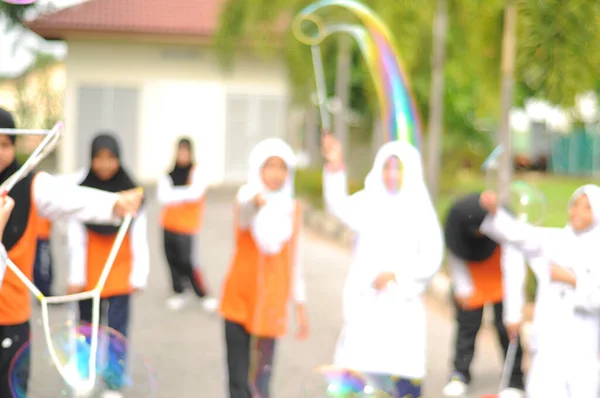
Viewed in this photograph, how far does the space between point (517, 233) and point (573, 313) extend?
0.56 m

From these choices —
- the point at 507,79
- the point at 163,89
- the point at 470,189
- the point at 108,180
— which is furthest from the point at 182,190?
the point at 470,189

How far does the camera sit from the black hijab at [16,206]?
15.0ft

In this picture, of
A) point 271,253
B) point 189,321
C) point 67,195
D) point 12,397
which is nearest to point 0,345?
point 12,397

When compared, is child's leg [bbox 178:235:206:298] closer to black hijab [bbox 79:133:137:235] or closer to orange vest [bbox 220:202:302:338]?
black hijab [bbox 79:133:137:235]

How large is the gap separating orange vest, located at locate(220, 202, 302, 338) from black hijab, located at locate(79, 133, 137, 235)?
117 cm

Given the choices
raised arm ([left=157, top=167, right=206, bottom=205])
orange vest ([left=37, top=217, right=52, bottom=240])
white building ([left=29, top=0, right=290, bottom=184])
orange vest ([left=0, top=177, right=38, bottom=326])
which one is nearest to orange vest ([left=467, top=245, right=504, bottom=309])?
orange vest ([left=0, top=177, right=38, bottom=326])

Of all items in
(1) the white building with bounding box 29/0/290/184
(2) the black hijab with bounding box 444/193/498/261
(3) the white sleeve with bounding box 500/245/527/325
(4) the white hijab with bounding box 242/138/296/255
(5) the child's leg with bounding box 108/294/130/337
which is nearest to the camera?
(4) the white hijab with bounding box 242/138/296/255

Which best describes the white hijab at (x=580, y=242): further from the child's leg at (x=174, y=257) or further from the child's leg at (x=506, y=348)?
the child's leg at (x=174, y=257)

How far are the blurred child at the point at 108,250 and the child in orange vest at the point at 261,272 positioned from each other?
0.99 m

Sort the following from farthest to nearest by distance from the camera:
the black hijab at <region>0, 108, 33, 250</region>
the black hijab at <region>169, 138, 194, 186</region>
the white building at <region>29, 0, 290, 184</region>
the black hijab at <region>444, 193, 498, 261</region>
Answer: the white building at <region>29, 0, 290, 184</region> < the black hijab at <region>169, 138, 194, 186</region> < the black hijab at <region>444, 193, 498, 261</region> < the black hijab at <region>0, 108, 33, 250</region>

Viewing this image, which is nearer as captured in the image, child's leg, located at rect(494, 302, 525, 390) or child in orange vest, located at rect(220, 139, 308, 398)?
child in orange vest, located at rect(220, 139, 308, 398)

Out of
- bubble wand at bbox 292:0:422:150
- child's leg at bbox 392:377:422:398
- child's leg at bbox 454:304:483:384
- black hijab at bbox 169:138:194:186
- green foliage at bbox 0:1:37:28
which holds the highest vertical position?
green foliage at bbox 0:1:37:28

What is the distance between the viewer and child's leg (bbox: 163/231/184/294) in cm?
987

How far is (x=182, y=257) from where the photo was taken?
980 cm
